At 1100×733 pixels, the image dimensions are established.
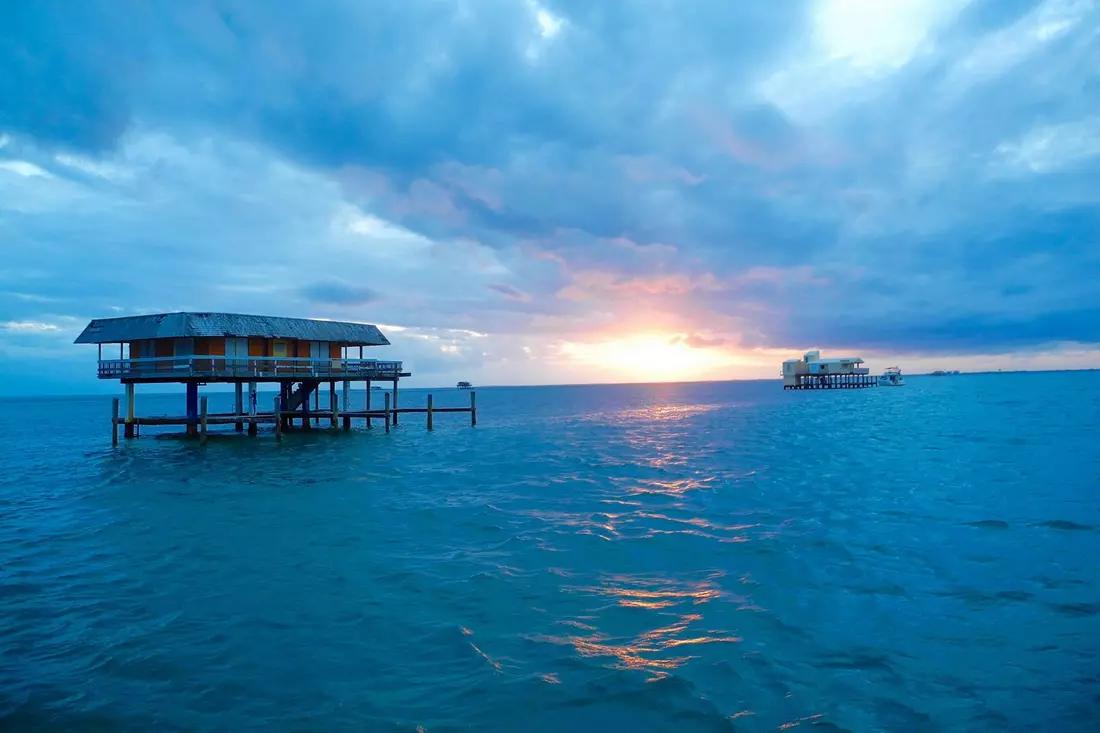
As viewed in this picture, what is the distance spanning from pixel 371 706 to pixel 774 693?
193 inches

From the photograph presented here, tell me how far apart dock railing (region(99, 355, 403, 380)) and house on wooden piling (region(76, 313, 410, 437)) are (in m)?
0.05

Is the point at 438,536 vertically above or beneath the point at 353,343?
beneath

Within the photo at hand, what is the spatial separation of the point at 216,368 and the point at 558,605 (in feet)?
105

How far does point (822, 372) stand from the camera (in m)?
134

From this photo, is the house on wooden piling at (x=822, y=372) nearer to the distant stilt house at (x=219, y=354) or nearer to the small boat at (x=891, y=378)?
the small boat at (x=891, y=378)

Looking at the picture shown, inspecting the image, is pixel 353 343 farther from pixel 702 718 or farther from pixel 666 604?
pixel 702 718

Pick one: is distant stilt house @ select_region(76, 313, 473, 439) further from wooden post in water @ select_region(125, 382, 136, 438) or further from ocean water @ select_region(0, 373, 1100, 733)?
ocean water @ select_region(0, 373, 1100, 733)

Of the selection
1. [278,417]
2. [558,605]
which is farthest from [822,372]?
[558,605]

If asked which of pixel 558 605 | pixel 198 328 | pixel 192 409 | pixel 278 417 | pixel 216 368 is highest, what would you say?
pixel 198 328

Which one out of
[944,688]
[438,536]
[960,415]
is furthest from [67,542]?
[960,415]

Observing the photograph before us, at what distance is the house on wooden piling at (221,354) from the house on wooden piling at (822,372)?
4668 inches

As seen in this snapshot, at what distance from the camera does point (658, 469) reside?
27.2 m

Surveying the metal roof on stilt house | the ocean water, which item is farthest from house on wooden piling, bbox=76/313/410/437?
the ocean water

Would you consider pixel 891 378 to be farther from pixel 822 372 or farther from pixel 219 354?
pixel 219 354
